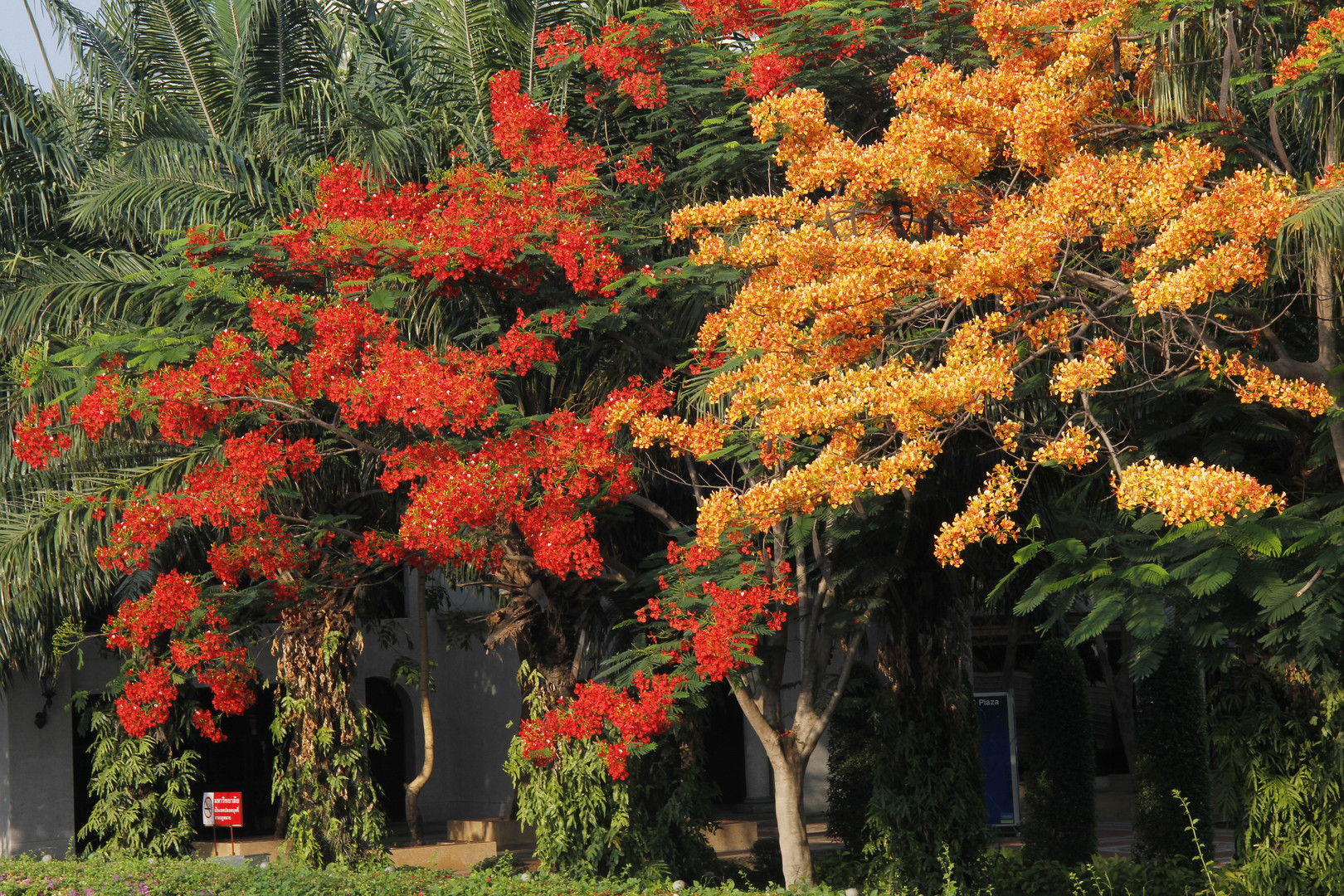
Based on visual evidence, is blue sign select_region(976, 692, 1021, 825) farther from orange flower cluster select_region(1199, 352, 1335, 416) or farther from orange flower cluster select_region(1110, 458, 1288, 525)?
orange flower cluster select_region(1110, 458, 1288, 525)

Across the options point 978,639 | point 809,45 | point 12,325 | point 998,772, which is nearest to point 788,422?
point 809,45

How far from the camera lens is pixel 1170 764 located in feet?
49.4

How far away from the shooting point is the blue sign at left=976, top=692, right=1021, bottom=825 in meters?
17.7

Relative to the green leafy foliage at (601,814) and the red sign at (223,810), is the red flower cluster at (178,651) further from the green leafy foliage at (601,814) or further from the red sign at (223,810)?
the green leafy foliage at (601,814)

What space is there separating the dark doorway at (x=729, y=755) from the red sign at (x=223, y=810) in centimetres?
1305

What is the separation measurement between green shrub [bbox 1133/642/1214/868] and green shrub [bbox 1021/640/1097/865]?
58 centimetres

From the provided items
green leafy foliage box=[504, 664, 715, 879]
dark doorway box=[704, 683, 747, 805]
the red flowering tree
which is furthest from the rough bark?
dark doorway box=[704, 683, 747, 805]

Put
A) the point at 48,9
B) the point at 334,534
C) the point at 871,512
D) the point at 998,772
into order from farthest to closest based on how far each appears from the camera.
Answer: the point at 998,772
the point at 48,9
the point at 334,534
the point at 871,512

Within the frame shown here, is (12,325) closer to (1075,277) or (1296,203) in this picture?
(1075,277)

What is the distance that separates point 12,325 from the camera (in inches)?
507

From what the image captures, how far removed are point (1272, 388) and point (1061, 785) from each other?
8.86m

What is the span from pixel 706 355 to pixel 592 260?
1260 millimetres

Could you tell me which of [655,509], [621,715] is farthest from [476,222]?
[621,715]

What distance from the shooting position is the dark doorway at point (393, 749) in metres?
24.2
